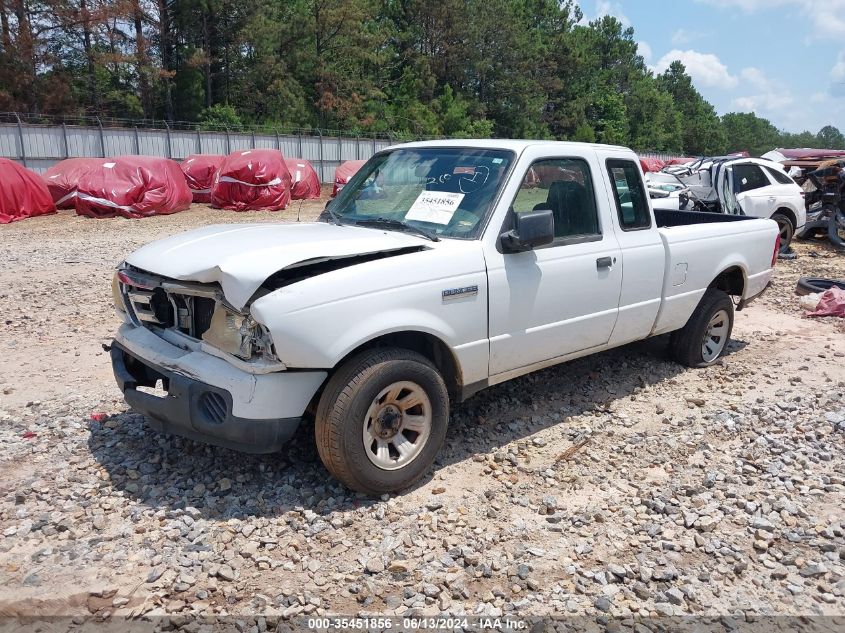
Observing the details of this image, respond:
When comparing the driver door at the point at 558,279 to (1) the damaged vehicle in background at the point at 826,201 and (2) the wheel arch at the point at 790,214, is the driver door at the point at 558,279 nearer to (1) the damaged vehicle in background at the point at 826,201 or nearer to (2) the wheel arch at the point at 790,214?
(2) the wheel arch at the point at 790,214

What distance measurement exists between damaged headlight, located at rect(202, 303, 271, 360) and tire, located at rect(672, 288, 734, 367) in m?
4.22

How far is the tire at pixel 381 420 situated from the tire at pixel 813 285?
26.6 ft

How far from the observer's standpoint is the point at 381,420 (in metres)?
3.82

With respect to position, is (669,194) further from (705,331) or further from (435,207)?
(435,207)

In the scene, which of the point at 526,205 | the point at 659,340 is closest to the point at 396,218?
the point at 526,205

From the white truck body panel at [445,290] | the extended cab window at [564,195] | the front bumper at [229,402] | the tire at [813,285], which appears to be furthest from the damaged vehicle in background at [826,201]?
the front bumper at [229,402]

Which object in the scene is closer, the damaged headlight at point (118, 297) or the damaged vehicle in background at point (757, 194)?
the damaged headlight at point (118, 297)

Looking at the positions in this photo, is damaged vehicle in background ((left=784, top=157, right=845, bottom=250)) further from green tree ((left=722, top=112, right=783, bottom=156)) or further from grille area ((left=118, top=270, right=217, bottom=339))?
green tree ((left=722, top=112, right=783, bottom=156))

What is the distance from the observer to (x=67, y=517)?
364 cm

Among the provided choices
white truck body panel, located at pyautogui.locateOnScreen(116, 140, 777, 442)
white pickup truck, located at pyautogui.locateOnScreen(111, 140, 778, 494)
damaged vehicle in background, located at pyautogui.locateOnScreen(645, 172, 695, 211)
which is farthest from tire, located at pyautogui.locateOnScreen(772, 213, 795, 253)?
white pickup truck, located at pyautogui.locateOnScreen(111, 140, 778, 494)

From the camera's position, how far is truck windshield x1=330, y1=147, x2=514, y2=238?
4312 mm

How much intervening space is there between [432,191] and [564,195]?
98cm

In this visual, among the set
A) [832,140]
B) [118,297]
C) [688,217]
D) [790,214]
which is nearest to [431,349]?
[118,297]

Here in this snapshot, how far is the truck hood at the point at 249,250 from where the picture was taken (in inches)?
135
